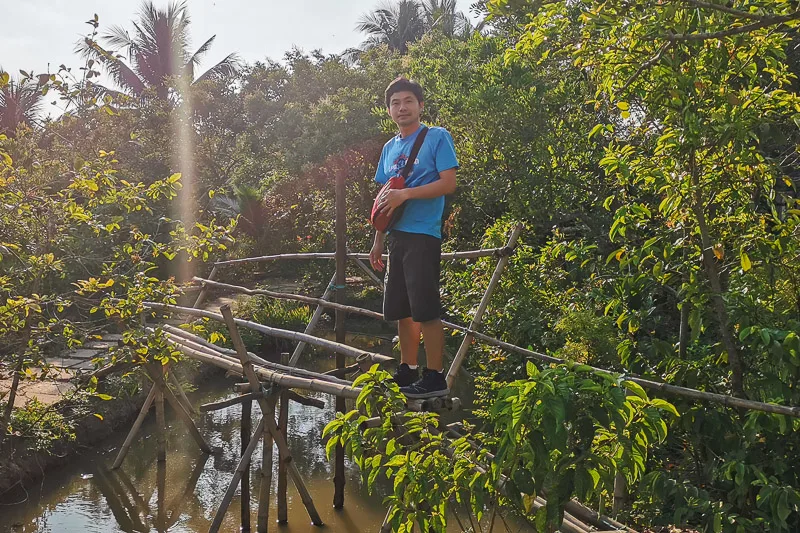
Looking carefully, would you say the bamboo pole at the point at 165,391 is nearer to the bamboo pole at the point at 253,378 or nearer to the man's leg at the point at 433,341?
the bamboo pole at the point at 253,378

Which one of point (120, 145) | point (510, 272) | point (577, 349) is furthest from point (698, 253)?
point (120, 145)

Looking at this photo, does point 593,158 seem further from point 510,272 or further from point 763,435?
point 763,435

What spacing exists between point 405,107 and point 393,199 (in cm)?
52

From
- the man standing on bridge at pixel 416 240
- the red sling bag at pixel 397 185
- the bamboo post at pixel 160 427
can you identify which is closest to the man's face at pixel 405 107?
the man standing on bridge at pixel 416 240

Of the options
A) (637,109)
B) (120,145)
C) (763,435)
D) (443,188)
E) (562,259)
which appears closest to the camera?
(763,435)

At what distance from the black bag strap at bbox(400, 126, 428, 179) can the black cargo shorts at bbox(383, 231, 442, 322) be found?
1.03 ft

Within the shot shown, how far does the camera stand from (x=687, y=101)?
3.02m

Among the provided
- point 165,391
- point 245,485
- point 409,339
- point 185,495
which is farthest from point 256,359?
point 409,339

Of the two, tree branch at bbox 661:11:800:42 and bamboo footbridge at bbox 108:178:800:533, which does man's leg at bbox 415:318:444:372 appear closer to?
bamboo footbridge at bbox 108:178:800:533

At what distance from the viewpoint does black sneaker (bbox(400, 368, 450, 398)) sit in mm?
3787

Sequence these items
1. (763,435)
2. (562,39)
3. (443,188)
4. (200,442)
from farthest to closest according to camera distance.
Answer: (200,442)
(443,188)
(763,435)
(562,39)

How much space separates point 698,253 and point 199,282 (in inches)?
192

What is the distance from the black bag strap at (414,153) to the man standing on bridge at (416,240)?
12 mm

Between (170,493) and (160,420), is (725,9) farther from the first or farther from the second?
(160,420)
